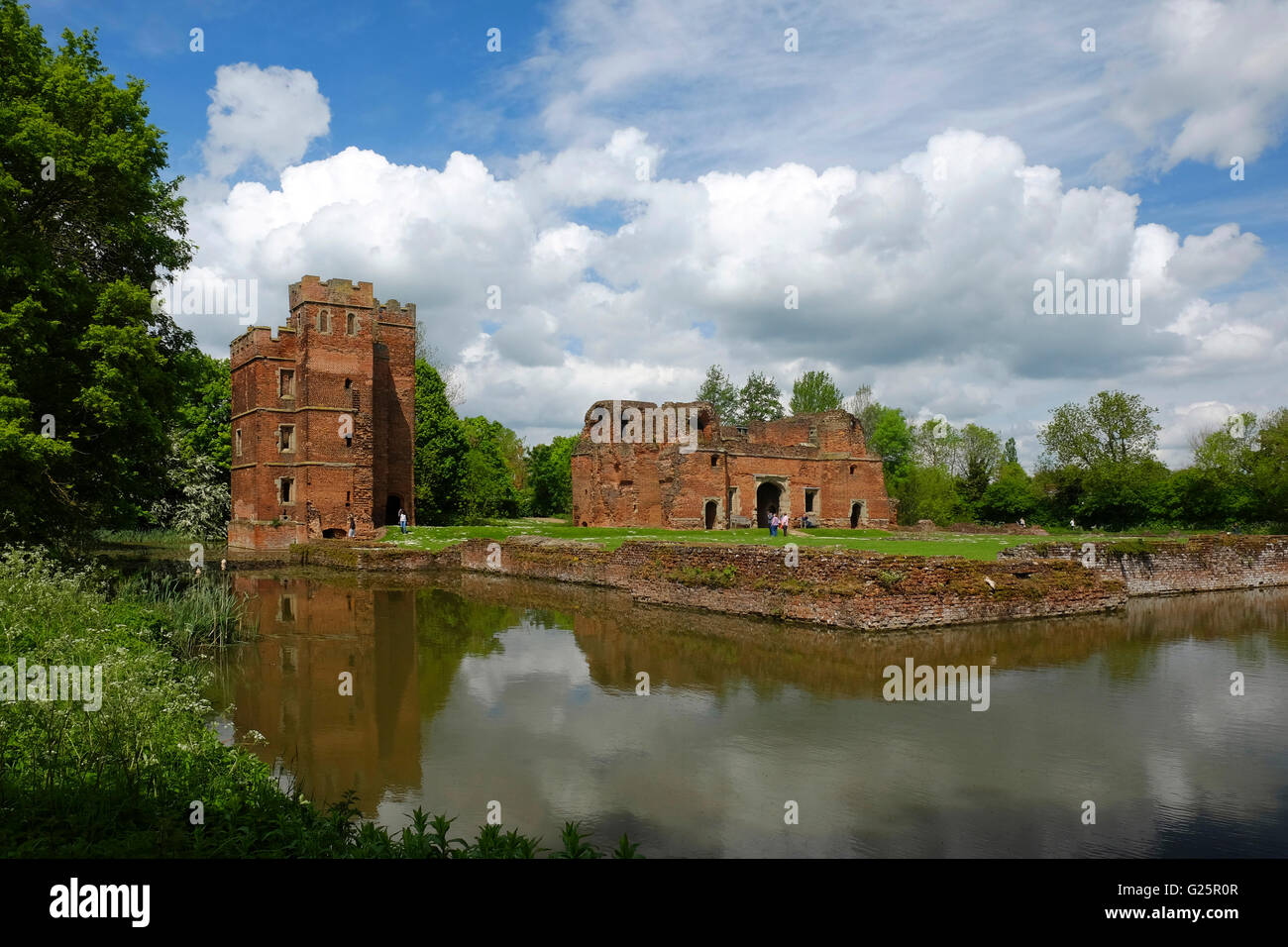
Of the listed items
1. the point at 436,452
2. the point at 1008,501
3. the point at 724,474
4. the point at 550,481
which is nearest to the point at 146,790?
the point at 724,474

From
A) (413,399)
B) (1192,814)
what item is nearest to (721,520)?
(413,399)

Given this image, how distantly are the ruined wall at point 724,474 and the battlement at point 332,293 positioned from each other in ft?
42.0

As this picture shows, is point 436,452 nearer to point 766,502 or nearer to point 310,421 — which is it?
point 310,421

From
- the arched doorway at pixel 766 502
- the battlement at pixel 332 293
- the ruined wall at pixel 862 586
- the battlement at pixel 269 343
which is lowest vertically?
the ruined wall at pixel 862 586

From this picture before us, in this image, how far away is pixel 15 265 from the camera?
44.2 ft

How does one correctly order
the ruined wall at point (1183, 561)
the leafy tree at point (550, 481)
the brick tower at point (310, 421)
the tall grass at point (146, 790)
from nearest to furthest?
the tall grass at point (146, 790) < the ruined wall at point (1183, 561) < the brick tower at point (310, 421) < the leafy tree at point (550, 481)

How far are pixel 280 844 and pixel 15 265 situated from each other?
13.4 m

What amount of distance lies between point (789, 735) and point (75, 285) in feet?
51.1

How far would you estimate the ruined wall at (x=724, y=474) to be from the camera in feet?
129

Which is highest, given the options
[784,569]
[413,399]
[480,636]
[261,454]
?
[413,399]

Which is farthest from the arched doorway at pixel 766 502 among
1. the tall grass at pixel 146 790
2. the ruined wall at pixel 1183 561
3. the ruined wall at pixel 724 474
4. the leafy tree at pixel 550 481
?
the tall grass at pixel 146 790

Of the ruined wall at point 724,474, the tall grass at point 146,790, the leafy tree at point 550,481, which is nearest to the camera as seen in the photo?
the tall grass at point 146,790

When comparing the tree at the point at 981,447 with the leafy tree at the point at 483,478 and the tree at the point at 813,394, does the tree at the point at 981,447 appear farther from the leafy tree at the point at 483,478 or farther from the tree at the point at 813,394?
the leafy tree at the point at 483,478

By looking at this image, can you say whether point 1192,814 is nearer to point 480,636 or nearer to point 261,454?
point 480,636
